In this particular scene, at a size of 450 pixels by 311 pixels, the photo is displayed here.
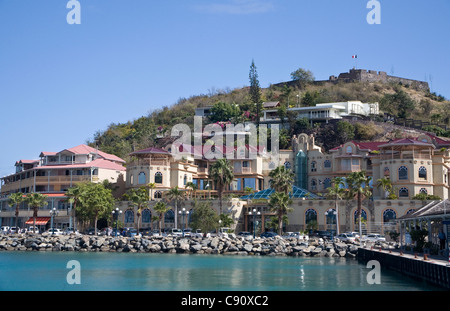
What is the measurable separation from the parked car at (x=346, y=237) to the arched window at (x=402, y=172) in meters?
10.9

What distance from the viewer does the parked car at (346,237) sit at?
56.9m

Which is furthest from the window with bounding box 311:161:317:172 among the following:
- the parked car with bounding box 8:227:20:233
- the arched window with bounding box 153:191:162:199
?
the parked car with bounding box 8:227:20:233

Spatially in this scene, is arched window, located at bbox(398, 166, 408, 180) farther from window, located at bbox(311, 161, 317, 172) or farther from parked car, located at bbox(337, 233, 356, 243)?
window, located at bbox(311, 161, 317, 172)

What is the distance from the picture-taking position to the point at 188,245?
56.8 meters

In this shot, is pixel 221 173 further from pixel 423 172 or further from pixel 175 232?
pixel 423 172

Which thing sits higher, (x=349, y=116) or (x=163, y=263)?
(x=349, y=116)

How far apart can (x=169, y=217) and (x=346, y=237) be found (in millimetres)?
23032

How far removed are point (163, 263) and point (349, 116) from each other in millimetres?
64468

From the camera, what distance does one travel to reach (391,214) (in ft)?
202

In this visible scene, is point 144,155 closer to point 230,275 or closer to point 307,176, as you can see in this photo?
point 307,176

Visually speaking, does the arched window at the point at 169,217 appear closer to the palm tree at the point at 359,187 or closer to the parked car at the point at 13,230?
the parked car at the point at 13,230

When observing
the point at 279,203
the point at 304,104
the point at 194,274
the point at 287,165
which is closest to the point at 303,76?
the point at 304,104
